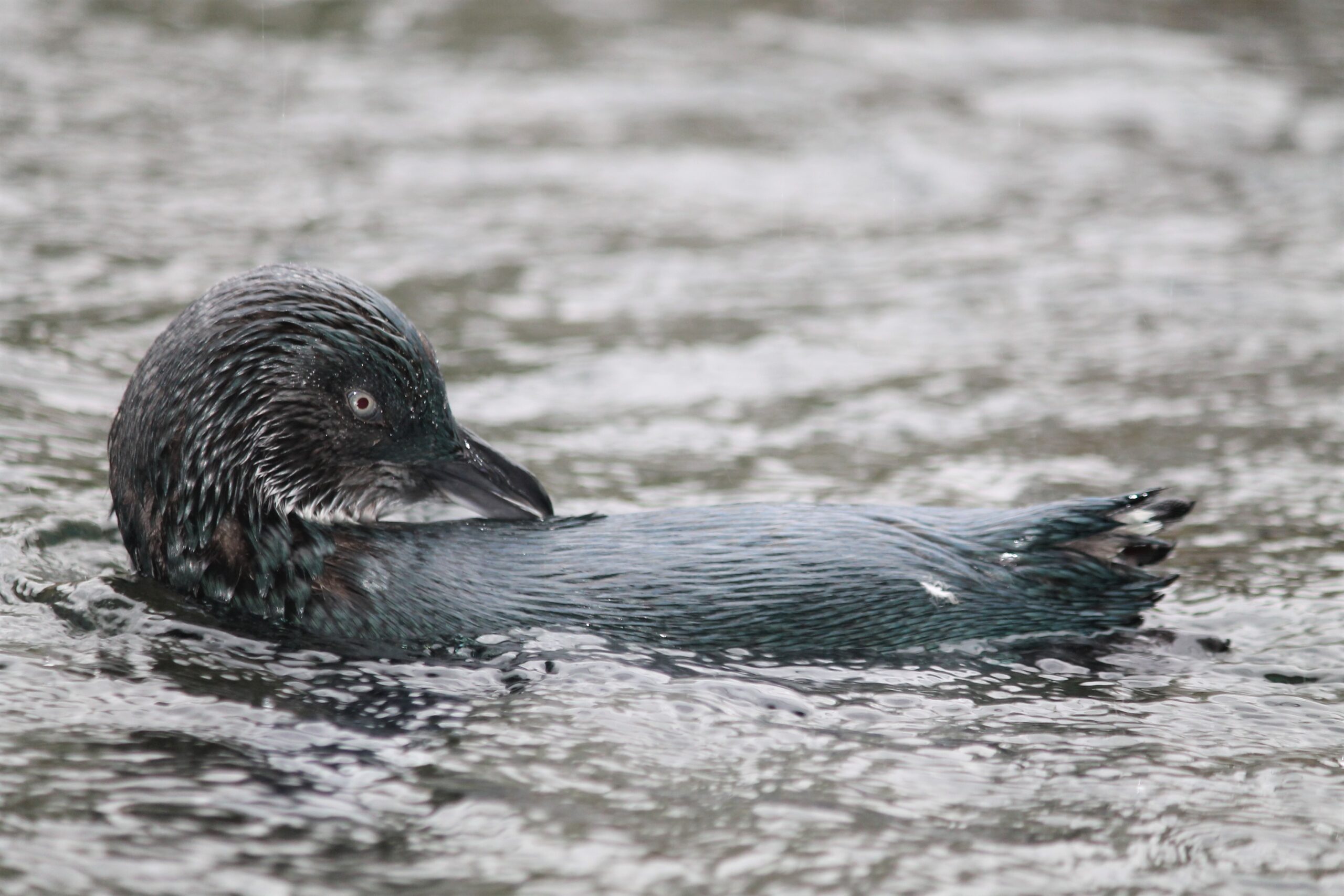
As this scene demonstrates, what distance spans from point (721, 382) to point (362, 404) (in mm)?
2384

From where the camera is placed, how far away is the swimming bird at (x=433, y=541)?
3.63m

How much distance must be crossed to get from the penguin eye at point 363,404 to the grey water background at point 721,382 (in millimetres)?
592

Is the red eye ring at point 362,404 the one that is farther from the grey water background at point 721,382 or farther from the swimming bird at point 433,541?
the grey water background at point 721,382

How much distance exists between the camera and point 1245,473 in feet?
17.1

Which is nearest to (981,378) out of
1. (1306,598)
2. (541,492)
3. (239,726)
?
(1306,598)

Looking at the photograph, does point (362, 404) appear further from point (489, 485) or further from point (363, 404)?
point (489, 485)

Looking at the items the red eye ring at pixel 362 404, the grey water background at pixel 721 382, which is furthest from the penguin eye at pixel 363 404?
the grey water background at pixel 721 382

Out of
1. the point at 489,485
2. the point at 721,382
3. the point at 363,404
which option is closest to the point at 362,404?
the point at 363,404

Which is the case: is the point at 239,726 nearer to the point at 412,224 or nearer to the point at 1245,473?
the point at 1245,473

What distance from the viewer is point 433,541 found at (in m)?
3.79

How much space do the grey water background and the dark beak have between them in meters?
0.49

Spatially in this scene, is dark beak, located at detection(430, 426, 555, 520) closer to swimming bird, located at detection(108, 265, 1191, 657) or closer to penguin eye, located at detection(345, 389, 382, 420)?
swimming bird, located at detection(108, 265, 1191, 657)

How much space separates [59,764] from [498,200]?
200 inches

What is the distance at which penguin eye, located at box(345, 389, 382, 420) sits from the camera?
384 centimetres
